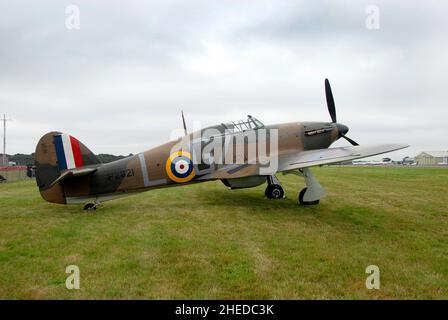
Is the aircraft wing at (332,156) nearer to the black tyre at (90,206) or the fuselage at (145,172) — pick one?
the fuselage at (145,172)

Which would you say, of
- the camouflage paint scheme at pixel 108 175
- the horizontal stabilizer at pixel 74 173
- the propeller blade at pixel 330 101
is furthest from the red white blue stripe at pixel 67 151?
the propeller blade at pixel 330 101

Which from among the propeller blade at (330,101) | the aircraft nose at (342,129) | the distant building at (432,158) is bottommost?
the distant building at (432,158)

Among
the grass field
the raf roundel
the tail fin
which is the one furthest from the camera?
the raf roundel

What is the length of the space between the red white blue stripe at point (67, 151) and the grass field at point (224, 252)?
1346 millimetres

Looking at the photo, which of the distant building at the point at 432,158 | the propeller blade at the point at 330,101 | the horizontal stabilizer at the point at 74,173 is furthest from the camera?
the distant building at the point at 432,158

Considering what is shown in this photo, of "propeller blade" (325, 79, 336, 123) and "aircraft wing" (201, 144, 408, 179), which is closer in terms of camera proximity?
"aircraft wing" (201, 144, 408, 179)

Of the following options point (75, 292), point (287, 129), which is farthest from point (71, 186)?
point (287, 129)

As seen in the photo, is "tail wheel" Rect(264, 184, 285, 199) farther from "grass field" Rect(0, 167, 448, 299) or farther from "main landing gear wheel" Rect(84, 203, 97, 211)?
"main landing gear wheel" Rect(84, 203, 97, 211)

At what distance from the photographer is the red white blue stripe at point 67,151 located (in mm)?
9312

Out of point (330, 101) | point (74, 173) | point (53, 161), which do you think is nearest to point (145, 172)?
point (74, 173)

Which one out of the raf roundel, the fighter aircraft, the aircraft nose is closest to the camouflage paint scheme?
the fighter aircraft

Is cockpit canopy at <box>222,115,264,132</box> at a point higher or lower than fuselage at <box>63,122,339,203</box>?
higher

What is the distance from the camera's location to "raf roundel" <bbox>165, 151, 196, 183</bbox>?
10.0 meters

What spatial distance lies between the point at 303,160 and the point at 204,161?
3084 millimetres
